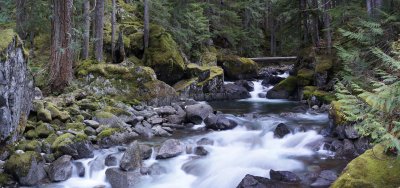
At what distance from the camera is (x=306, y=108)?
17.8 meters

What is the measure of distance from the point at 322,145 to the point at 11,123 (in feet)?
27.9

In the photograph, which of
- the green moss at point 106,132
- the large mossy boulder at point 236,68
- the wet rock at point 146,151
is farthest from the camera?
the large mossy boulder at point 236,68

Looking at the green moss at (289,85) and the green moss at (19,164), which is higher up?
the green moss at (289,85)

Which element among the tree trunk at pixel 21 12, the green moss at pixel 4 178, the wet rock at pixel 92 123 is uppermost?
the tree trunk at pixel 21 12

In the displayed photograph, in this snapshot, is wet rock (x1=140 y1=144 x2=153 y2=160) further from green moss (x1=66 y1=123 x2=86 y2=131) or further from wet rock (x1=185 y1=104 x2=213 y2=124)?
wet rock (x1=185 y1=104 x2=213 y2=124)

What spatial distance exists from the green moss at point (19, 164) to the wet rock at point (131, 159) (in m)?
2.06

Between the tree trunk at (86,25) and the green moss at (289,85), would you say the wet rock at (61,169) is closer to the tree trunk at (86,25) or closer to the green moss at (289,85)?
Answer: the tree trunk at (86,25)

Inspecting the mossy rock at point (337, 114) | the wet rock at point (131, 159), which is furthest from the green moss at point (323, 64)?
the wet rock at point (131, 159)

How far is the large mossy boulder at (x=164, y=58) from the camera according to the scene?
2025 centimetres

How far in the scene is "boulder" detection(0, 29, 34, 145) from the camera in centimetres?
884

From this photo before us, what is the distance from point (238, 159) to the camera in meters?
10.7

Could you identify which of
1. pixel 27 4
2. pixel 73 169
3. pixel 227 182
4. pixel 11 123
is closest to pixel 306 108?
pixel 227 182

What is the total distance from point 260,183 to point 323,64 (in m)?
13.5

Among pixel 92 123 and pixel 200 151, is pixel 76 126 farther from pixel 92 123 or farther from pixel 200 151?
pixel 200 151
